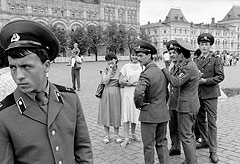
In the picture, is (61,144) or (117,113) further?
(117,113)

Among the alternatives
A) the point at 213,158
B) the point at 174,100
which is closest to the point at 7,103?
the point at 174,100

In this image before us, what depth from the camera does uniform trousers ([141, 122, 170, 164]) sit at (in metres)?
3.55

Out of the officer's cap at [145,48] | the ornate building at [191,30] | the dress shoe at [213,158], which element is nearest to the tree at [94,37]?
the ornate building at [191,30]

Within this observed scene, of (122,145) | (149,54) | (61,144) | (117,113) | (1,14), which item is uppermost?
(1,14)

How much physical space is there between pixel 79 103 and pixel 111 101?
327 centimetres

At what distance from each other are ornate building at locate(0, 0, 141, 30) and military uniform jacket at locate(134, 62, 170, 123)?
5089 centimetres

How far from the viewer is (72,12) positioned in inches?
2351

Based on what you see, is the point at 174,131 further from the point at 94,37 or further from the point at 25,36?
the point at 94,37

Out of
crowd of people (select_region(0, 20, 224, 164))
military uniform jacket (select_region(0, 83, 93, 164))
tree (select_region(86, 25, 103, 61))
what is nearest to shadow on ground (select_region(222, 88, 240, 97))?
crowd of people (select_region(0, 20, 224, 164))

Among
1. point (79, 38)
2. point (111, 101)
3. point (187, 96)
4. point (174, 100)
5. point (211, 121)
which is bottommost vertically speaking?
point (211, 121)

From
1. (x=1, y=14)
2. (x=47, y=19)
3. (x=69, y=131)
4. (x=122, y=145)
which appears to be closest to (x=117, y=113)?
(x=122, y=145)

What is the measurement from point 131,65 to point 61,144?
12.2 ft

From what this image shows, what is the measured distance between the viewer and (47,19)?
55.4 meters

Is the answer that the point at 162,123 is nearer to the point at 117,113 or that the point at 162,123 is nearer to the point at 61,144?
the point at 117,113
